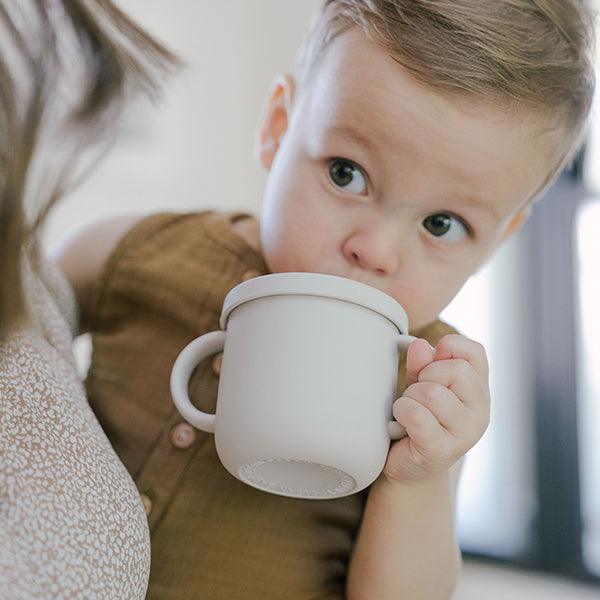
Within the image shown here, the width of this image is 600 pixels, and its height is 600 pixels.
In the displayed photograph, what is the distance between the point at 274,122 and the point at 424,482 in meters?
0.48

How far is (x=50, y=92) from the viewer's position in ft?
1.90

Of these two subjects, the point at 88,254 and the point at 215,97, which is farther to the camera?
the point at 215,97

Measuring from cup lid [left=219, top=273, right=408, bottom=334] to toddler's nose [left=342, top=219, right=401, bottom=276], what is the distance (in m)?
0.11

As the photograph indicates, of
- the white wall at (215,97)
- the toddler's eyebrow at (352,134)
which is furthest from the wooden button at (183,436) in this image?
the white wall at (215,97)

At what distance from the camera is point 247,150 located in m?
3.19

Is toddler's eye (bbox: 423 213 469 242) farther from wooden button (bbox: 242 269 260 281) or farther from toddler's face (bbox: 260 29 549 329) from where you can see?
wooden button (bbox: 242 269 260 281)

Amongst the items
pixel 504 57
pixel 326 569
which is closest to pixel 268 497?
pixel 326 569

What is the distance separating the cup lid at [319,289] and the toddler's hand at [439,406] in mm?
55

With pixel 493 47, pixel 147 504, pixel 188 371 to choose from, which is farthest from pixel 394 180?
pixel 147 504

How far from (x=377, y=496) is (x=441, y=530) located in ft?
0.26

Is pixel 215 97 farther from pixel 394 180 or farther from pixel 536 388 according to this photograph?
pixel 394 180

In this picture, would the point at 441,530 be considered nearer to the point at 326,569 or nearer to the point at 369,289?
the point at 326,569

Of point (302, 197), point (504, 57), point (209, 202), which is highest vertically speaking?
point (504, 57)

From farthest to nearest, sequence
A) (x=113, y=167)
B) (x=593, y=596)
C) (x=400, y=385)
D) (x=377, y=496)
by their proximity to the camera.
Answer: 1. (x=113, y=167)
2. (x=593, y=596)
3. (x=400, y=385)
4. (x=377, y=496)
